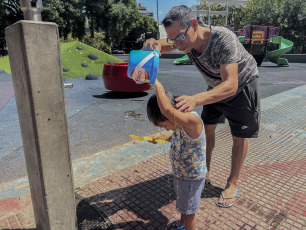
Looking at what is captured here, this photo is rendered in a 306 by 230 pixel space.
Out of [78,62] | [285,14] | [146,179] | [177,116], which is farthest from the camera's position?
[285,14]

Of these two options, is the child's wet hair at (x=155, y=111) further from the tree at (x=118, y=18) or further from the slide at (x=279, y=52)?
the tree at (x=118, y=18)

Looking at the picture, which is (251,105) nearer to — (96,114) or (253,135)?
(253,135)

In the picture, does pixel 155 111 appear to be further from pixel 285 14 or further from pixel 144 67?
pixel 285 14

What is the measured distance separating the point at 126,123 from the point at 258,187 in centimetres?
277

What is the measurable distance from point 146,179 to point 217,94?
1447 mm

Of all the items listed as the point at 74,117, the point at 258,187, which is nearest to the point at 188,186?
the point at 258,187

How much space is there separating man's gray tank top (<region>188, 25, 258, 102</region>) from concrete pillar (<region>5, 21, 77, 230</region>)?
1.25 m

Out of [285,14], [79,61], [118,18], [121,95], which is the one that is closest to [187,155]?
[121,95]

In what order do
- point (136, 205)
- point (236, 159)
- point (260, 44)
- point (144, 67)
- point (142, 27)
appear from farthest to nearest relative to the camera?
point (142, 27) → point (260, 44) → point (236, 159) → point (136, 205) → point (144, 67)

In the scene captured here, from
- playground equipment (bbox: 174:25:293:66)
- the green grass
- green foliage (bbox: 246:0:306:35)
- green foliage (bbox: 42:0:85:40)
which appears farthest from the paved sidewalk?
green foliage (bbox: 246:0:306:35)

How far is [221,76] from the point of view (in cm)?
202

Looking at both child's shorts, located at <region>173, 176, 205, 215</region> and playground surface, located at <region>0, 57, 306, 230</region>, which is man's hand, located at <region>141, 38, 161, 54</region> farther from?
playground surface, located at <region>0, 57, 306, 230</region>

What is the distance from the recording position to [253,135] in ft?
8.07

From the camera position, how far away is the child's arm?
1.55 m
